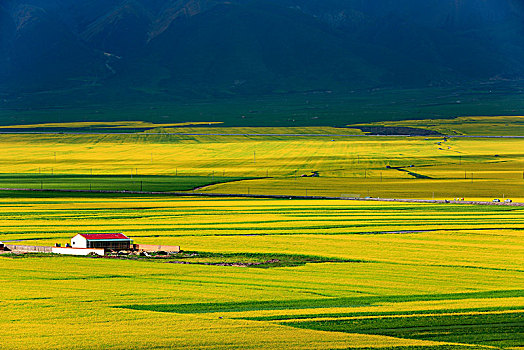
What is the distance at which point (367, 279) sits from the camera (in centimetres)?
3725

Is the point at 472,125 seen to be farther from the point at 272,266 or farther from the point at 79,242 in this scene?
the point at 272,266

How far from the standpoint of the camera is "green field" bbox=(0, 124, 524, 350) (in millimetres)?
28359

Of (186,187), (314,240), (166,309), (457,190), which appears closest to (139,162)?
(186,187)

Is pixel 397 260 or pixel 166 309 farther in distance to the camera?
pixel 397 260

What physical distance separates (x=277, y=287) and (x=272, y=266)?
573cm

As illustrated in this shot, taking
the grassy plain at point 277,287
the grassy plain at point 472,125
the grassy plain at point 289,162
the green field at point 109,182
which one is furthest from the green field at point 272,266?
the grassy plain at point 472,125

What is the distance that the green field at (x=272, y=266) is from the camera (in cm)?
2836

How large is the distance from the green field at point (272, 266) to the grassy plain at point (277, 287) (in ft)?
0.31

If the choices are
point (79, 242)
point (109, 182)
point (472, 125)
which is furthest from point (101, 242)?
point (472, 125)

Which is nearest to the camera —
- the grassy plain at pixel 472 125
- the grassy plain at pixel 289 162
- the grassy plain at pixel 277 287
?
the grassy plain at pixel 277 287

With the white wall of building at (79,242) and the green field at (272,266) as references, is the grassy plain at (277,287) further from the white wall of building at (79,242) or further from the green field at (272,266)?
the white wall of building at (79,242)

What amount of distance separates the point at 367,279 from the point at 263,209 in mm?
30458

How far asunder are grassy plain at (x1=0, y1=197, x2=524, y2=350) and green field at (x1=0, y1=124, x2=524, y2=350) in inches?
3.7

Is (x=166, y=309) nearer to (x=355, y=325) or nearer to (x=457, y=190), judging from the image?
(x=355, y=325)
